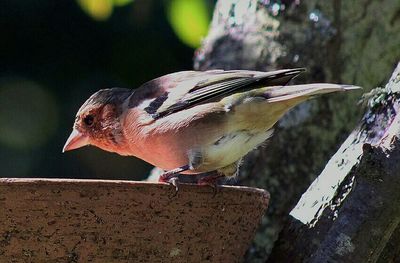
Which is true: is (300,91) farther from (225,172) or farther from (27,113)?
(27,113)

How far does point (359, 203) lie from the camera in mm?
2857

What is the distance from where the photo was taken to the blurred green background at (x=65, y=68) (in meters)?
7.41

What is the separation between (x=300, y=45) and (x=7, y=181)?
221 centimetres

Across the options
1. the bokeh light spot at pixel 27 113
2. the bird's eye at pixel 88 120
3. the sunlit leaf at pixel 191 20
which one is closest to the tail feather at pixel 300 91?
the bird's eye at pixel 88 120

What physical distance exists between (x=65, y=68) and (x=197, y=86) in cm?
388

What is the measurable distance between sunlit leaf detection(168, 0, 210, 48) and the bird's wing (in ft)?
4.70

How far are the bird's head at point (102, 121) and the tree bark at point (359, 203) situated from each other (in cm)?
141

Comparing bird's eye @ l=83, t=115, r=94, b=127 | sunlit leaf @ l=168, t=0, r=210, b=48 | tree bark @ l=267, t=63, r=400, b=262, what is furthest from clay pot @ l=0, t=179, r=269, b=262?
sunlit leaf @ l=168, t=0, r=210, b=48

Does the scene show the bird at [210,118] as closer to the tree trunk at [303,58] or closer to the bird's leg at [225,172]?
the bird's leg at [225,172]

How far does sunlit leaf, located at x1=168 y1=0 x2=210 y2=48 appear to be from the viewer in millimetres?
5570

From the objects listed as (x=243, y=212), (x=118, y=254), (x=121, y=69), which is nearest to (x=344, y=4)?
(x=243, y=212)

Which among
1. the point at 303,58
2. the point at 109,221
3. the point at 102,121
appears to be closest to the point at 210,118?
the point at 102,121

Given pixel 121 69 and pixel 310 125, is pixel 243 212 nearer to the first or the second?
pixel 310 125

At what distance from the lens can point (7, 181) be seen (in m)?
2.61
